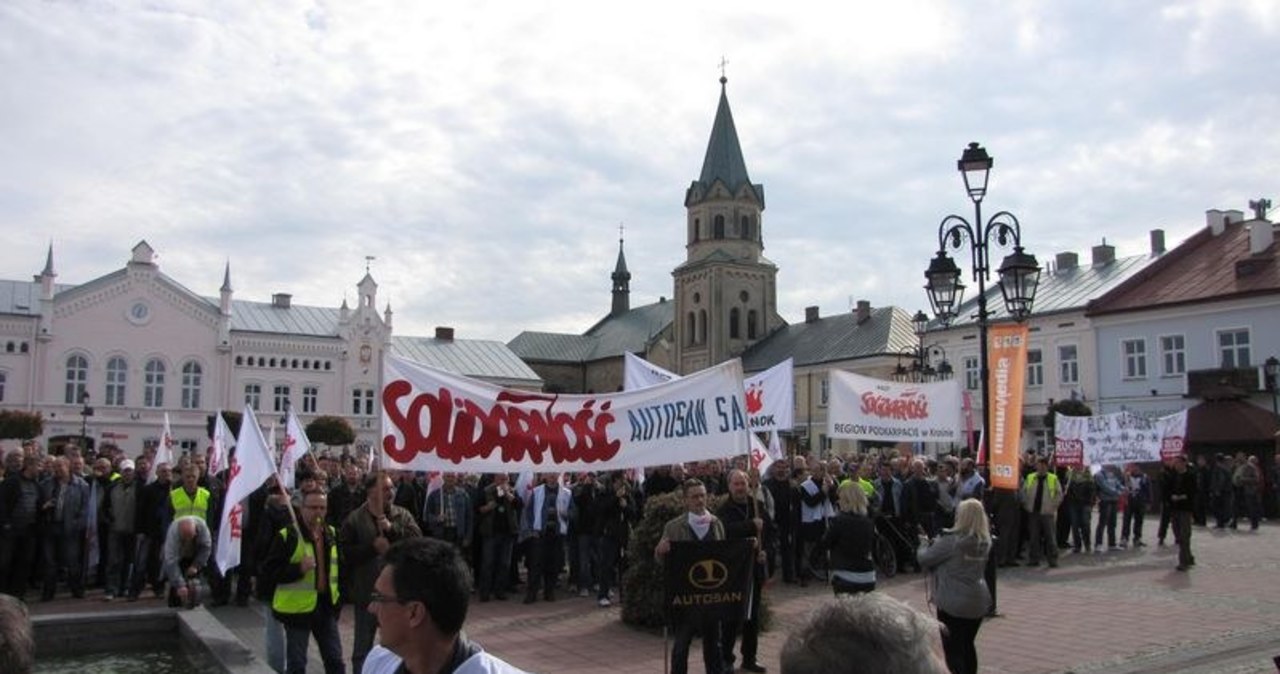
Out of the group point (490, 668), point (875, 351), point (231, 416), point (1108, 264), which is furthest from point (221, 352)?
point (490, 668)

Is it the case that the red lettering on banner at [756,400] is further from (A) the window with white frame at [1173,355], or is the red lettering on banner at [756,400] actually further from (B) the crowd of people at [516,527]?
(A) the window with white frame at [1173,355]

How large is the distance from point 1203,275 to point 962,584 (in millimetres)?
40565

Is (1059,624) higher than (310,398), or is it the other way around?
(310,398)

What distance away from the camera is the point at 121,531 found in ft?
51.9

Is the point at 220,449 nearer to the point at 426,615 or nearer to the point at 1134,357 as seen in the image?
the point at 426,615

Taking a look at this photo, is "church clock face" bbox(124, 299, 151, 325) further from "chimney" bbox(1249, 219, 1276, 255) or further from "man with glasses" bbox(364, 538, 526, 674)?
"man with glasses" bbox(364, 538, 526, 674)

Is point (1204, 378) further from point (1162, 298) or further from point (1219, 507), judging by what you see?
point (1219, 507)

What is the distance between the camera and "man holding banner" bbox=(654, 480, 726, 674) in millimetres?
8625

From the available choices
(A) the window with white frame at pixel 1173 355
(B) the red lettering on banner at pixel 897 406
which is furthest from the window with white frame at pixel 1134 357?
(B) the red lettering on banner at pixel 897 406

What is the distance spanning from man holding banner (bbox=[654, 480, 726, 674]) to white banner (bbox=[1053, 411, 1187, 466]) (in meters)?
15.9

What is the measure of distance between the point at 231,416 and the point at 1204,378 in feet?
146

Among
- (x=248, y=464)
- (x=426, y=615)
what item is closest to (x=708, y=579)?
(x=248, y=464)

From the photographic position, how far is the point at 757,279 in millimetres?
89500

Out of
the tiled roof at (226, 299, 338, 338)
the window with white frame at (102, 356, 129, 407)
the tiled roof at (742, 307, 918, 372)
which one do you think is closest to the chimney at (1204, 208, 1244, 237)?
the tiled roof at (742, 307, 918, 372)
